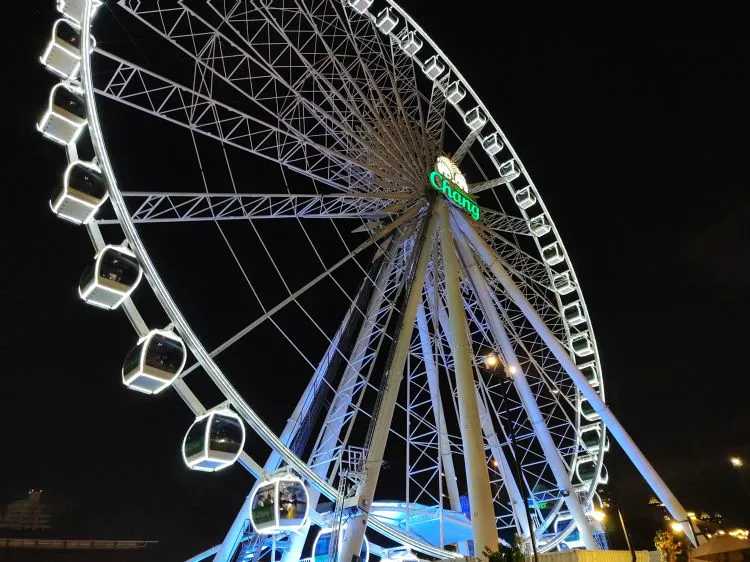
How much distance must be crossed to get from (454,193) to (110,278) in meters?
11.4

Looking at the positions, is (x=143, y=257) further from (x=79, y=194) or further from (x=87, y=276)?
(x=79, y=194)

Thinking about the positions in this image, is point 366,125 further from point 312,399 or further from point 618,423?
point 618,423

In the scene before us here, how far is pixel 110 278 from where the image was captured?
9.87 m

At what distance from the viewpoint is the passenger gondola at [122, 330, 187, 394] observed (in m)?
9.45

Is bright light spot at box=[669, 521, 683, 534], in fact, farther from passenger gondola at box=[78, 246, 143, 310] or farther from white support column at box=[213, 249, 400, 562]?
passenger gondola at box=[78, 246, 143, 310]

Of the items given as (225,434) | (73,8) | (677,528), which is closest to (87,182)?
(73,8)

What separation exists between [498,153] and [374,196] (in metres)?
8.39

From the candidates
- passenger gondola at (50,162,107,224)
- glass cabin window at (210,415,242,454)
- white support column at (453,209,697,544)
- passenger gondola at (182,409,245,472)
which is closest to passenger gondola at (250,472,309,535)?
passenger gondola at (182,409,245,472)

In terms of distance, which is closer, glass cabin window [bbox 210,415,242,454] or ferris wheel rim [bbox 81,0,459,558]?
glass cabin window [bbox 210,415,242,454]

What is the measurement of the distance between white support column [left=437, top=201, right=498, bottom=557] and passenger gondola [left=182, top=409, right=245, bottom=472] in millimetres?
5729

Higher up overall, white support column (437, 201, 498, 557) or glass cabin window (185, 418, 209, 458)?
white support column (437, 201, 498, 557)

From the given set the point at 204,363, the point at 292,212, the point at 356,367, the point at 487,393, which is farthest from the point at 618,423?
the point at 204,363

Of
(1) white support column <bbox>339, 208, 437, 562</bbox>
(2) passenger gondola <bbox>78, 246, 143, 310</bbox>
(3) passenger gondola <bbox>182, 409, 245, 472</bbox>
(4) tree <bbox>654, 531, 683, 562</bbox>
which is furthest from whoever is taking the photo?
(4) tree <bbox>654, 531, 683, 562</bbox>

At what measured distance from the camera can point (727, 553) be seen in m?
12.6
